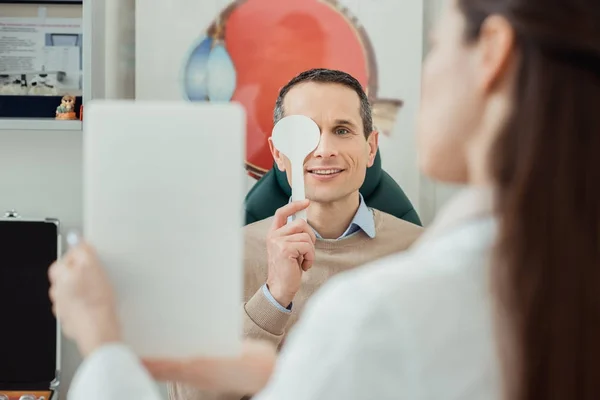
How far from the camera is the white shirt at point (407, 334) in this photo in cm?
58

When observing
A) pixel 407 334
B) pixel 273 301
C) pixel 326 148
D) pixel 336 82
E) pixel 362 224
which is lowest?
pixel 273 301

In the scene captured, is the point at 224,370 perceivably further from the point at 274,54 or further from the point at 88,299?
the point at 274,54

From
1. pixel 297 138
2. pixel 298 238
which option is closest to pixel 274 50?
pixel 297 138

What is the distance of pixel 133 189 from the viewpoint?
0.70 meters

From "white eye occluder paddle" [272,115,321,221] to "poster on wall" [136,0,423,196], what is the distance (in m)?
0.45

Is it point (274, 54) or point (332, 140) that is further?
point (274, 54)

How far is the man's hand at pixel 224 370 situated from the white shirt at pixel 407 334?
0.16 m

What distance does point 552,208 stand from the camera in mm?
594

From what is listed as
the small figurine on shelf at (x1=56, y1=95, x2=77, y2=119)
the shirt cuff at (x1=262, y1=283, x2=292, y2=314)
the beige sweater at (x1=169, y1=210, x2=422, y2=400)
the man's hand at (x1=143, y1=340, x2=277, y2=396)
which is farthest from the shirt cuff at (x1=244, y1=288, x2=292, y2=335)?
the small figurine on shelf at (x1=56, y1=95, x2=77, y2=119)

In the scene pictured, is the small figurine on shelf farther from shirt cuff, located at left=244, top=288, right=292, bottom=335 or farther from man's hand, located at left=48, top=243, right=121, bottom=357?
man's hand, located at left=48, top=243, right=121, bottom=357

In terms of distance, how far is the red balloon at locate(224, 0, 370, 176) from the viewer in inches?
90.0

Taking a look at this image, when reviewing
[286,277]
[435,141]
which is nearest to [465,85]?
[435,141]

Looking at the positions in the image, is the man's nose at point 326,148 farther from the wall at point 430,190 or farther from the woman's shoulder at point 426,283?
the woman's shoulder at point 426,283

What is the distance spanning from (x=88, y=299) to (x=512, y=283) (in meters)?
0.37
